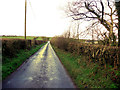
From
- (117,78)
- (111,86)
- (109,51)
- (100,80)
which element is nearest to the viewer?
(111,86)

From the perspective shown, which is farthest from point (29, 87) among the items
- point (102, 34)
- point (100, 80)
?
point (102, 34)

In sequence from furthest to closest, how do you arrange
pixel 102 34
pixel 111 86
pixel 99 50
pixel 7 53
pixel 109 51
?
pixel 7 53 < pixel 102 34 < pixel 99 50 < pixel 109 51 < pixel 111 86

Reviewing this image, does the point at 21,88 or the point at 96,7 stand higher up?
the point at 96,7

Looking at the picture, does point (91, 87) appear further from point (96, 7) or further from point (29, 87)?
point (96, 7)

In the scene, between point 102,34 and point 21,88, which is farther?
point 102,34

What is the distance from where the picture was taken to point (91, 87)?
4012 mm

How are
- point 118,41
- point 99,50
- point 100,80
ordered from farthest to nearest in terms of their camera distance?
point 118,41 < point 99,50 < point 100,80

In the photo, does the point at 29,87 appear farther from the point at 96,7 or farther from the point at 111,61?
the point at 96,7

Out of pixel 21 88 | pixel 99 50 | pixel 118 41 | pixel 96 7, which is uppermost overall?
pixel 96 7

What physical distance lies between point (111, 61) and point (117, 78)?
1612 mm

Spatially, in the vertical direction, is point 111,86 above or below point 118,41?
below

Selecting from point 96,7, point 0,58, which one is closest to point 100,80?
point 0,58

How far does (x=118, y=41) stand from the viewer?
23.5 feet

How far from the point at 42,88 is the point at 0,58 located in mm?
5603
